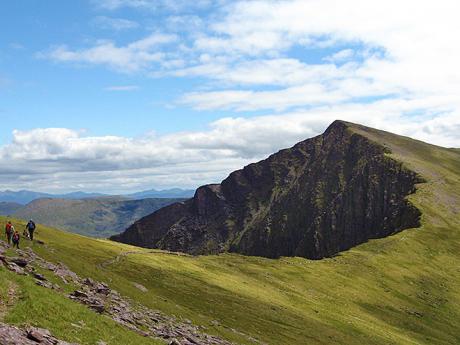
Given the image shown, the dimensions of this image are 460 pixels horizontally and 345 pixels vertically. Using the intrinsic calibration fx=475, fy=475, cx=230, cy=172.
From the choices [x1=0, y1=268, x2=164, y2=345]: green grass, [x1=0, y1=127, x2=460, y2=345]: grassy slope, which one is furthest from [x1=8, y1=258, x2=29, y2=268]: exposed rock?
[x1=0, y1=127, x2=460, y2=345]: grassy slope

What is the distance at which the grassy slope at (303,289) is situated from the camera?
66062 mm

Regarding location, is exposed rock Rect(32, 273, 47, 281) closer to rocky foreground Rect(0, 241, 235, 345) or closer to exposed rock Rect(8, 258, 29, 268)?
rocky foreground Rect(0, 241, 235, 345)

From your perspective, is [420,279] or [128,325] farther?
[420,279]

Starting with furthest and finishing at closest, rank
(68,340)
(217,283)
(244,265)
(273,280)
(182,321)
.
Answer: (244,265) < (273,280) < (217,283) < (182,321) < (68,340)

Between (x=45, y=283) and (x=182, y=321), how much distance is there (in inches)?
721

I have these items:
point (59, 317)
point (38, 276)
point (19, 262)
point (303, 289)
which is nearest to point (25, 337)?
point (59, 317)

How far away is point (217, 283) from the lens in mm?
83000

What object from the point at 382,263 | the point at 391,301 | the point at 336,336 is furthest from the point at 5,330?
the point at 382,263

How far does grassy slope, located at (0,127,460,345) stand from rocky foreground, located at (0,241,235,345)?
14.9ft

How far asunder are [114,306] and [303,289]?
196 ft

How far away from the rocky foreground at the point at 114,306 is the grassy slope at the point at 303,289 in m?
4.55

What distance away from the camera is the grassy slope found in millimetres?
66062

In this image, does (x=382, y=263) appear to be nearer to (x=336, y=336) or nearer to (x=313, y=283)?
(x=313, y=283)

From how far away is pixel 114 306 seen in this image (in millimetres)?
47688
